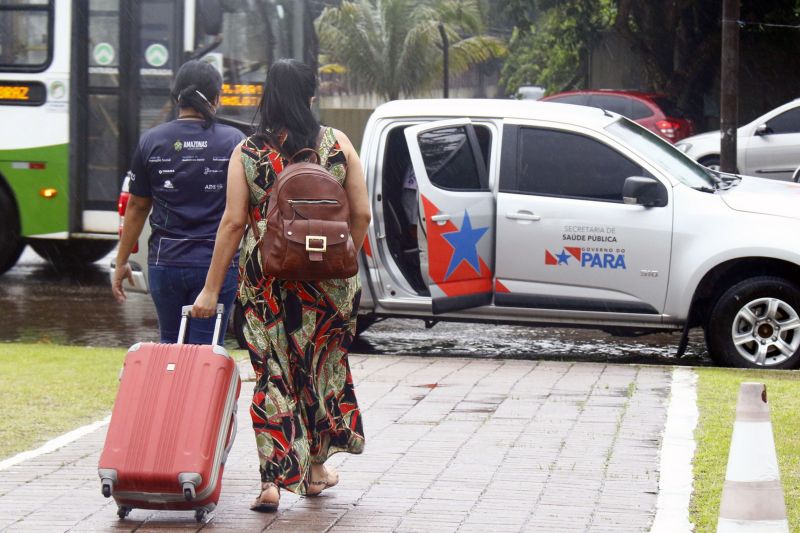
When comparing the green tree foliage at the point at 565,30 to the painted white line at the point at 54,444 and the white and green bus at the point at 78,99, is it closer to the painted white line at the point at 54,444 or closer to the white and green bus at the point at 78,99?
the white and green bus at the point at 78,99

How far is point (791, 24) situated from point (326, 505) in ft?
73.9

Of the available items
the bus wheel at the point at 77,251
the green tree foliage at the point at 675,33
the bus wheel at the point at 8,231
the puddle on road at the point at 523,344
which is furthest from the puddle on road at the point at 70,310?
the green tree foliage at the point at 675,33

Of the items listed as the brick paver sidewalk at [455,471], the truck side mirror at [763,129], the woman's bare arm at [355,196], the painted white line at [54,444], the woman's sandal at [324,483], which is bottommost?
the painted white line at [54,444]

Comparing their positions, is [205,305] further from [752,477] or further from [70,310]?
[70,310]

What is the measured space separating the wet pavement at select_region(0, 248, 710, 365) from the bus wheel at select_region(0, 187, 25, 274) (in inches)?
29.6

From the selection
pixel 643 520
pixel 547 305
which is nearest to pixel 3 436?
pixel 643 520

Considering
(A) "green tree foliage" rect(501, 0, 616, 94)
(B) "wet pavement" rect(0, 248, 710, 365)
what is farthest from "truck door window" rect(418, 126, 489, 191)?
(A) "green tree foliage" rect(501, 0, 616, 94)

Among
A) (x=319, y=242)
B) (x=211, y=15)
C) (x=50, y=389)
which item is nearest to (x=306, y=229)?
(x=319, y=242)

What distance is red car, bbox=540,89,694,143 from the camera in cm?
2152

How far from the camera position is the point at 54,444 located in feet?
21.8

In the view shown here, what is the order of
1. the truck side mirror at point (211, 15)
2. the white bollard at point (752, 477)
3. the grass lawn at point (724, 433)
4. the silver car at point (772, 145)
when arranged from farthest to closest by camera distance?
the silver car at point (772, 145) → the truck side mirror at point (211, 15) → the grass lawn at point (724, 433) → the white bollard at point (752, 477)

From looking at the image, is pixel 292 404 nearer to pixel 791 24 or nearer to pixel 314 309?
pixel 314 309

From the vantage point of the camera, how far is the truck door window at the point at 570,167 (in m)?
9.50

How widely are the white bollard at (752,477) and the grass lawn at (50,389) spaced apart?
357 cm
